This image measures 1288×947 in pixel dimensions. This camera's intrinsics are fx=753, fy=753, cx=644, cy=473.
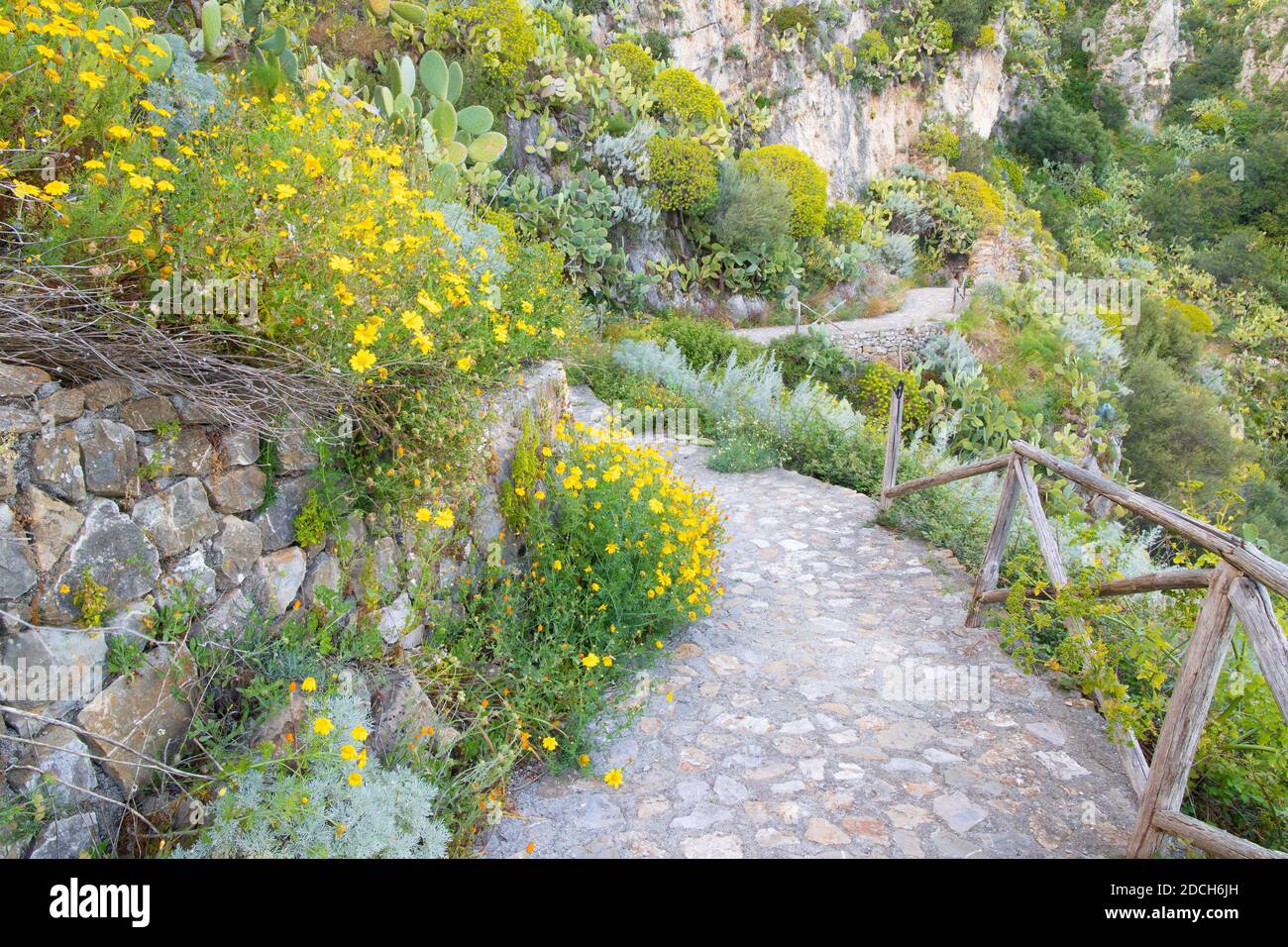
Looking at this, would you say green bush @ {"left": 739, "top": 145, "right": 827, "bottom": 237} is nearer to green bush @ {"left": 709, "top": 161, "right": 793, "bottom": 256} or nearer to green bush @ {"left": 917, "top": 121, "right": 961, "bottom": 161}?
green bush @ {"left": 709, "top": 161, "right": 793, "bottom": 256}

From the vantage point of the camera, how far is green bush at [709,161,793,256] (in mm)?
13578

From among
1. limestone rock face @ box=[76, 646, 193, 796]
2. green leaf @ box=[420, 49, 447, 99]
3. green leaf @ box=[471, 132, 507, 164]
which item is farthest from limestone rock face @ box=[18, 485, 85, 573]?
green leaf @ box=[420, 49, 447, 99]

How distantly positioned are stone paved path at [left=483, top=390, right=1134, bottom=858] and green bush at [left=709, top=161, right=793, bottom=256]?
10.0 meters

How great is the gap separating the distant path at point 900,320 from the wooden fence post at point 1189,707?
961cm

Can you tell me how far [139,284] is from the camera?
236 centimetres

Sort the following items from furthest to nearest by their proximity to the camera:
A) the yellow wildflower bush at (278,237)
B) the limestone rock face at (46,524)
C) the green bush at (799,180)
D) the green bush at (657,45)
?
the green bush at (657,45), the green bush at (799,180), the yellow wildflower bush at (278,237), the limestone rock face at (46,524)

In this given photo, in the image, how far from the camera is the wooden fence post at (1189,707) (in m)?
2.44

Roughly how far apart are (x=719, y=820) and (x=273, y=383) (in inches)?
86.6

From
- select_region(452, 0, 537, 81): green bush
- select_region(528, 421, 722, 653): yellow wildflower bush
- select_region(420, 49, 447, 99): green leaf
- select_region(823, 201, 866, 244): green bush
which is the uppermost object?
select_region(452, 0, 537, 81): green bush

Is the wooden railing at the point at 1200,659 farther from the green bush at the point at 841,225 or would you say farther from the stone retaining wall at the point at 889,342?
the green bush at the point at 841,225

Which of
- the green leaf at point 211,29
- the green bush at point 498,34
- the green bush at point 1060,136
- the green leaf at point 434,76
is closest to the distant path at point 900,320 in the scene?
the green bush at point 498,34

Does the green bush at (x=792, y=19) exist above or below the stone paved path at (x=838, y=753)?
above

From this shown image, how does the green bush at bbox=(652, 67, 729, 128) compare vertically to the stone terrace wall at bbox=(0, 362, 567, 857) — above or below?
above
